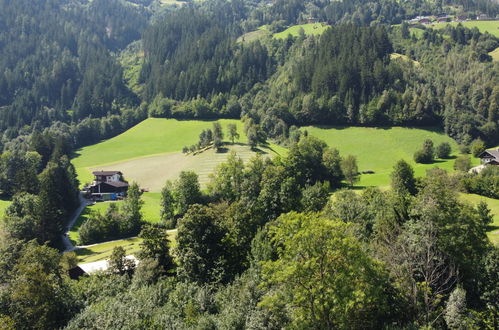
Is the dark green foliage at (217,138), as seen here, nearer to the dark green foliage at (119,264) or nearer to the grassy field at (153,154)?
the grassy field at (153,154)

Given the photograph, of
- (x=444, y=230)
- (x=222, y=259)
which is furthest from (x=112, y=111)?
(x=444, y=230)

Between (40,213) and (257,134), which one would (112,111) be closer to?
(257,134)


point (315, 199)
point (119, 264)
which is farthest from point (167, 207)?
point (119, 264)

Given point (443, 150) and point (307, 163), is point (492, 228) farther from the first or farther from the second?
point (443, 150)

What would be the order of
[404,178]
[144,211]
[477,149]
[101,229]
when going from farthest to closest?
[477,149]
[144,211]
[101,229]
[404,178]

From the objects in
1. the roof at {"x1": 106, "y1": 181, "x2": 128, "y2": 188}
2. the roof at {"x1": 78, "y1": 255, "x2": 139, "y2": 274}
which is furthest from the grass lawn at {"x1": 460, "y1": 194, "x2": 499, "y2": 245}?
the roof at {"x1": 106, "y1": 181, "x2": 128, "y2": 188}

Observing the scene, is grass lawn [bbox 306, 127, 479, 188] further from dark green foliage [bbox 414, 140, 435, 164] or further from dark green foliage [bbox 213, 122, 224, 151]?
dark green foliage [bbox 213, 122, 224, 151]
